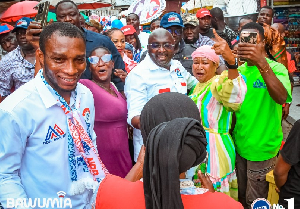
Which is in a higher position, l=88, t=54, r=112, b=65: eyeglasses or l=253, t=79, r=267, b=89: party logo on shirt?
l=88, t=54, r=112, b=65: eyeglasses

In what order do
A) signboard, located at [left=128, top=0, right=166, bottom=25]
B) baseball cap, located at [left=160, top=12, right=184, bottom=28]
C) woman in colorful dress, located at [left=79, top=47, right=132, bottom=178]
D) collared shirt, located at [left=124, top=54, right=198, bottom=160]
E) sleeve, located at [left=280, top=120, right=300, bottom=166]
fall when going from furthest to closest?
signboard, located at [left=128, top=0, right=166, bottom=25] → baseball cap, located at [left=160, top=12, right=184, bottom=28] → collared shirt, located at [left=124, top=54, right=198, bottom=160] → woman in colorful dress, located at [left=79, top=47, right=132, bottom=178] → sleeve, located at [left=280, top=120, right=300, bottom=166]

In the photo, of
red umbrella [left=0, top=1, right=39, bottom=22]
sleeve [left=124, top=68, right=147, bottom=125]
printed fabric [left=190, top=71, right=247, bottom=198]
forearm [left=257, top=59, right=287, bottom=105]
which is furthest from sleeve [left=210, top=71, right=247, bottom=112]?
red umbrella [left=0, top=1, right=39, bottom=22]

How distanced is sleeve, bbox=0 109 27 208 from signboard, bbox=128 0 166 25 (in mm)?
7645

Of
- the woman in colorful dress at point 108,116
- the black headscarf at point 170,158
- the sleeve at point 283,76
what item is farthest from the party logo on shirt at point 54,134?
the sleeve at point 283,76

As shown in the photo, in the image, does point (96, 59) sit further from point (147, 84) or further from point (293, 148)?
point (293, 148)

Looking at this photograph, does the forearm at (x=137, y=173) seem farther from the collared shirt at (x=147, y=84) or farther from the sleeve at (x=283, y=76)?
the sleeve at (x=283, y=76)

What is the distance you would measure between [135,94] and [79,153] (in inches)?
46.8

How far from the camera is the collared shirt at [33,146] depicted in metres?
1.82

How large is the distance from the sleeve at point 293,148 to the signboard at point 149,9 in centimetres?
706

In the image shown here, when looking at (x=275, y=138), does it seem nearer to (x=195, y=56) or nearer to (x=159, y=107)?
(x=195, y=56)

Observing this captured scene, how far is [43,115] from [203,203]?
1.04 m

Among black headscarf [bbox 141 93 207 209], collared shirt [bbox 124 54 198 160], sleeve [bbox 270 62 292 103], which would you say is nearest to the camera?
black headscarf [bbox 141 93 207 209]

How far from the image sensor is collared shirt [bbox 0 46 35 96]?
3.98 m

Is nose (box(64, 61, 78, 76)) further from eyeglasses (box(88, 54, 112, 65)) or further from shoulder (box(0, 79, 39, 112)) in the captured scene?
eyeglasses (box(88, 54, 112, 65))
